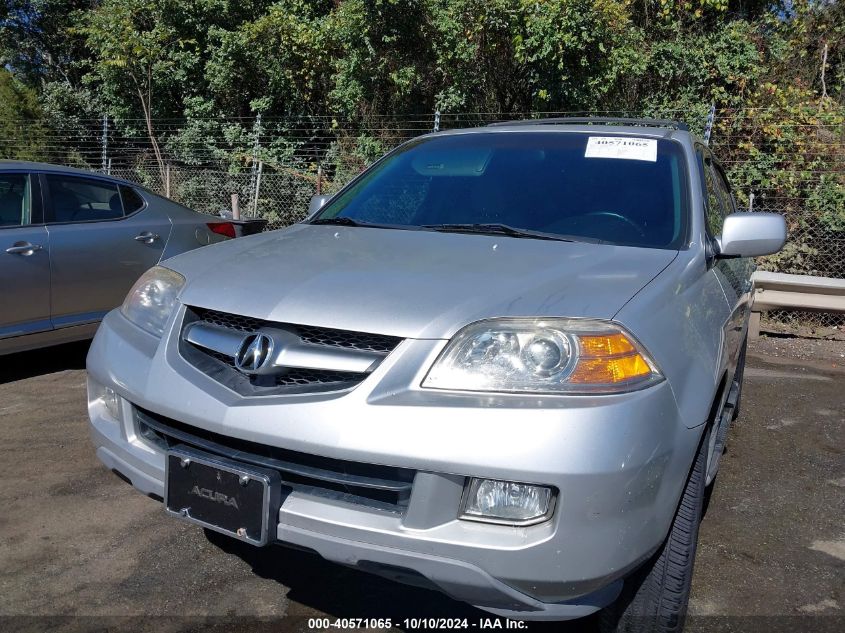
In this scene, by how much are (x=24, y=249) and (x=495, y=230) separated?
11.3 feet

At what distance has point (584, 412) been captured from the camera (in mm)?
1816

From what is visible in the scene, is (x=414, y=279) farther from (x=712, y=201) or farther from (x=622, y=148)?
(x=712, y=201)

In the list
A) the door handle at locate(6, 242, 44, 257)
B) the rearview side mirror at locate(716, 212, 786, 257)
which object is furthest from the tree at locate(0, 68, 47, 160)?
the rearview side mirror at locate(716, 212, 786, 257)

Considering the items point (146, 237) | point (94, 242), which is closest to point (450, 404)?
point (94, 242)

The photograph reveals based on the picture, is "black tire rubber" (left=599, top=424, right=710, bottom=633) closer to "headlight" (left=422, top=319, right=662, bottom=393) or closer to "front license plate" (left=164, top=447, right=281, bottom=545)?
"headlight" (left=422, top=319, right=662, bottom=393)

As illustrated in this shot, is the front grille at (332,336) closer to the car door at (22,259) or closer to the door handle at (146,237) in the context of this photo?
the car door at (22,259)

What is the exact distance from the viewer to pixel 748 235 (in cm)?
273

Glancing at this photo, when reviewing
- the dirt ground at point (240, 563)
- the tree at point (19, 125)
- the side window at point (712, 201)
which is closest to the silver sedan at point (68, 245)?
the dirt ground at point (240, 563)

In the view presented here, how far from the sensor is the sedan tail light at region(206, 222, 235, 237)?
5955 millimetres

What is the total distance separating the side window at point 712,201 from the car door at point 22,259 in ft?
13.2

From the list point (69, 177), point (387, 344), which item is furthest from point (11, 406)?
point (387, 344)

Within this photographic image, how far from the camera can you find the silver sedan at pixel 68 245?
15.8 ft

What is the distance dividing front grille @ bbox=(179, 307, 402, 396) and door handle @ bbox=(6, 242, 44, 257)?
3103 mm

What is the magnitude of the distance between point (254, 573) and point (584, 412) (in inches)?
62.1
